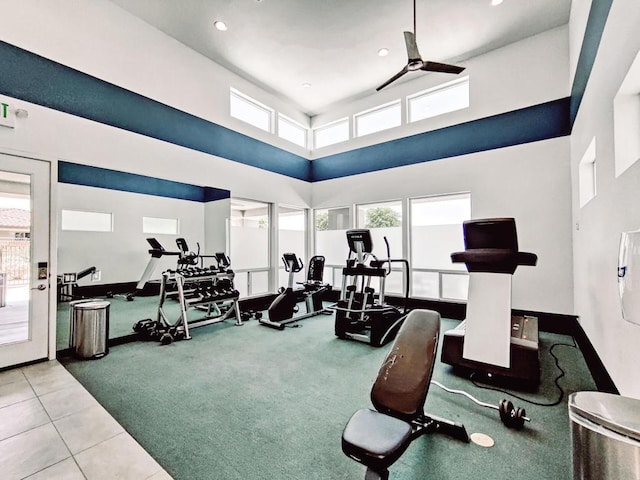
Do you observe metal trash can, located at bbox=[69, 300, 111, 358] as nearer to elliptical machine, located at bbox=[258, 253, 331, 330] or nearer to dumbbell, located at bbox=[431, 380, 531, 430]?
elliptical machine, located at bbox=[258, 253, 331, 330]

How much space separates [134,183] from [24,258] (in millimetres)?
2467

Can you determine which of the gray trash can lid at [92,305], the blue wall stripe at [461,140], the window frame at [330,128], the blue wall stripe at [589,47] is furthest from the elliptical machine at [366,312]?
the window frame at [330,128]

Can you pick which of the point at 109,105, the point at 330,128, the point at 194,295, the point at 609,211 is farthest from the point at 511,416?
the point at 330,128

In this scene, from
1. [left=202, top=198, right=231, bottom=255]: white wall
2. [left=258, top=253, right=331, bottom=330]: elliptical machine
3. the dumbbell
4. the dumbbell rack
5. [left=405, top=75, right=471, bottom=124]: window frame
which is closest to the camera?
the dumbbell

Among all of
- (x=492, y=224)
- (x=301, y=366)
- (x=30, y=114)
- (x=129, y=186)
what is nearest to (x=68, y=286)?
(x=129, y=186)

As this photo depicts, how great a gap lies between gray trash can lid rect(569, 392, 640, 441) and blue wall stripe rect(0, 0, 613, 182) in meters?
3.32

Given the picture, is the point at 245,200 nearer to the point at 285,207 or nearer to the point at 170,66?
the point at 285,207

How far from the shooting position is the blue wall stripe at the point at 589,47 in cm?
281

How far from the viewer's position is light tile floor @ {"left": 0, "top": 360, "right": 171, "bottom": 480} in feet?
6.26

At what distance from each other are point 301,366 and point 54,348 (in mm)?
3139

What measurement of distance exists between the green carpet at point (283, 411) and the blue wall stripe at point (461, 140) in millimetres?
3537

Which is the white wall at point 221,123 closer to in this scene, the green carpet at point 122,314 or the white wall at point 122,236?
the white wall at point 122,236

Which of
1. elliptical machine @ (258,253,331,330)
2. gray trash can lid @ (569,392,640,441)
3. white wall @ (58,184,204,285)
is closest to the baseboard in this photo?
gray trash can lid @ (569,392,640,441)

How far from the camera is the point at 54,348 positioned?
12.2ft
